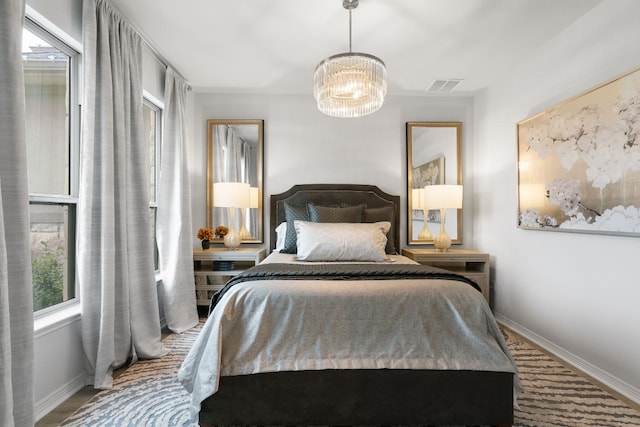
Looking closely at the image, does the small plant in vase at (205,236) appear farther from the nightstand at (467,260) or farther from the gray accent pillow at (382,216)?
the nightstand at (467,260)

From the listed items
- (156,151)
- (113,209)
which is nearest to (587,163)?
(113,209)

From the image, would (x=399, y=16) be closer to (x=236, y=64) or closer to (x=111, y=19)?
(x=236, y=64)

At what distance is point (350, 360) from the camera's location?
1.64 m

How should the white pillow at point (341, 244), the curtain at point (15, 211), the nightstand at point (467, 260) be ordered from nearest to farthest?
1. the curtain at point (15, 211)
2. the white pillow at point (341, 244)
3. the nightstand at point (467, 260)

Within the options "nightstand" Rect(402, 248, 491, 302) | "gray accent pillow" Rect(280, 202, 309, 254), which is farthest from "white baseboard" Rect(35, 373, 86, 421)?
"nightstand" Rect(402, 248, 491, 302)

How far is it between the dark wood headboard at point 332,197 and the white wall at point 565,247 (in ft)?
3.59

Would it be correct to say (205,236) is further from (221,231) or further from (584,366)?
(584,366)

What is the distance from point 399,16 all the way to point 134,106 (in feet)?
6.98

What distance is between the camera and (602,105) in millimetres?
2246

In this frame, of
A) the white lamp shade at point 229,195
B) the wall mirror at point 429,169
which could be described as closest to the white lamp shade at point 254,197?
the white lamp shade at point 229,195

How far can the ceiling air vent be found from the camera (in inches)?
142

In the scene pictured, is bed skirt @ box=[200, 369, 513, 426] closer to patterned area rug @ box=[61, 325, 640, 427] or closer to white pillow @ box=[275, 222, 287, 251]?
patterned area rug @ box=[61, 325, 640, 427]

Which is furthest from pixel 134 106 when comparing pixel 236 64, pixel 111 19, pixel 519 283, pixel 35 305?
pixel 519 283

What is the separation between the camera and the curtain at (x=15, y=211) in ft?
4.74
